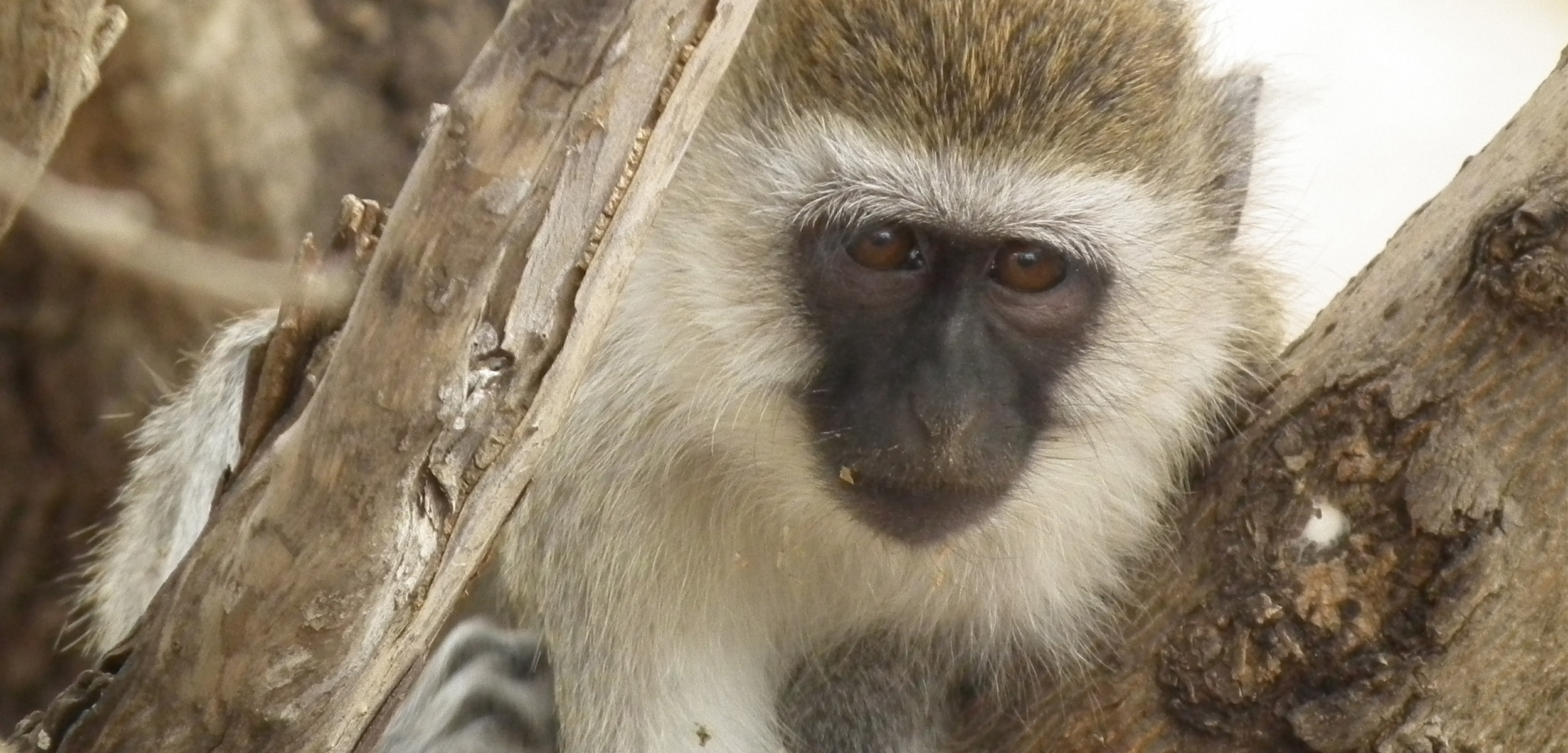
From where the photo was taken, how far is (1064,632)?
7.93 ft

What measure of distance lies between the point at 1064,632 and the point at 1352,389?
607mm

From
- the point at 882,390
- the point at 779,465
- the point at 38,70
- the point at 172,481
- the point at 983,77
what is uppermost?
the point at 983,77

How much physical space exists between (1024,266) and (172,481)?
1.71 metres

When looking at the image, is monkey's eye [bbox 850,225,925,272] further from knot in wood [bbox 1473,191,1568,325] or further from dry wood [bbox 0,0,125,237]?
dry wood [bbox 0,0,125,237]

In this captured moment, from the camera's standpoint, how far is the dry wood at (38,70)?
1720 millimetres

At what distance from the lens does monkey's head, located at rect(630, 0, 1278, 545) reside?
2.15 meters

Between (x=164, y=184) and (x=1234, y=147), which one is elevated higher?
(x=1234, y=147)

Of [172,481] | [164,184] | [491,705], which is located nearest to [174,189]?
[164,184]

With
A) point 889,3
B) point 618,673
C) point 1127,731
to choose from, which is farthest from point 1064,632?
point 889,3

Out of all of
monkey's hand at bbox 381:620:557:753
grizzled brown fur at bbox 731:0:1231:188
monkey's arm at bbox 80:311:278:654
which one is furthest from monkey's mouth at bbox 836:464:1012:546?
monkey's arm at bbox 80:311:278:654

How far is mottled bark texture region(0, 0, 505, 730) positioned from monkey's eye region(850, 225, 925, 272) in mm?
2212

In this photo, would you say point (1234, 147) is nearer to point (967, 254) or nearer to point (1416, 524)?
point (967, 254)

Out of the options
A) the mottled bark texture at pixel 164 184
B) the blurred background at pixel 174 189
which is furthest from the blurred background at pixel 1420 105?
the mottled bark texture at pixel 164 184

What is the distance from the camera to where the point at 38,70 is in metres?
1.74
